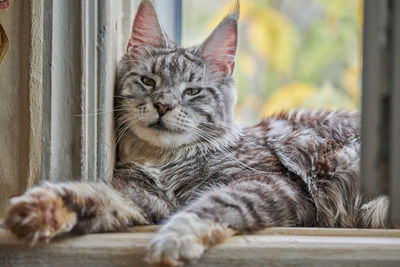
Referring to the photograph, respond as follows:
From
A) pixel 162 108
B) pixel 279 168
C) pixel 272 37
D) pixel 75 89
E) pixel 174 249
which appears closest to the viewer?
pixel 174 249

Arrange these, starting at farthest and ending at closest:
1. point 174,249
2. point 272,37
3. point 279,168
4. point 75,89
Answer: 1. point 272,37
2. point 279,168
3. point 75,89
4. point 174,249

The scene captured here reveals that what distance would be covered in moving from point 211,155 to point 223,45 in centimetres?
50

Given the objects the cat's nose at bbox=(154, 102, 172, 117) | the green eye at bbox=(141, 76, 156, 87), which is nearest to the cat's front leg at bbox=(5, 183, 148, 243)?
the cat's nose at bbox=(154, 102, 172, 117)

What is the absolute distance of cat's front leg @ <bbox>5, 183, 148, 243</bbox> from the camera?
1.09 m

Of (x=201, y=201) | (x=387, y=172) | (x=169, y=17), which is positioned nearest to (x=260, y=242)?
(x=201, y=201)

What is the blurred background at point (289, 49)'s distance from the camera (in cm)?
231

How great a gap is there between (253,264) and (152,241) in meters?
0.30

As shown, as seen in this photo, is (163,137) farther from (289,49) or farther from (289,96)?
(289,49)

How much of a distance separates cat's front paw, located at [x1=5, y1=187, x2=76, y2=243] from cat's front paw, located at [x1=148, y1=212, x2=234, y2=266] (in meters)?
0.27

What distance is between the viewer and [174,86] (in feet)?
5.50

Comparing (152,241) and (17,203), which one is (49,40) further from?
(152,241)

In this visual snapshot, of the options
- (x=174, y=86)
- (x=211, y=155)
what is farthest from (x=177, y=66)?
(x=211, y=155)

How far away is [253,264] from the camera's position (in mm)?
1157

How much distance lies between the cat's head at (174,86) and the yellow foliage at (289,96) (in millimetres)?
790
